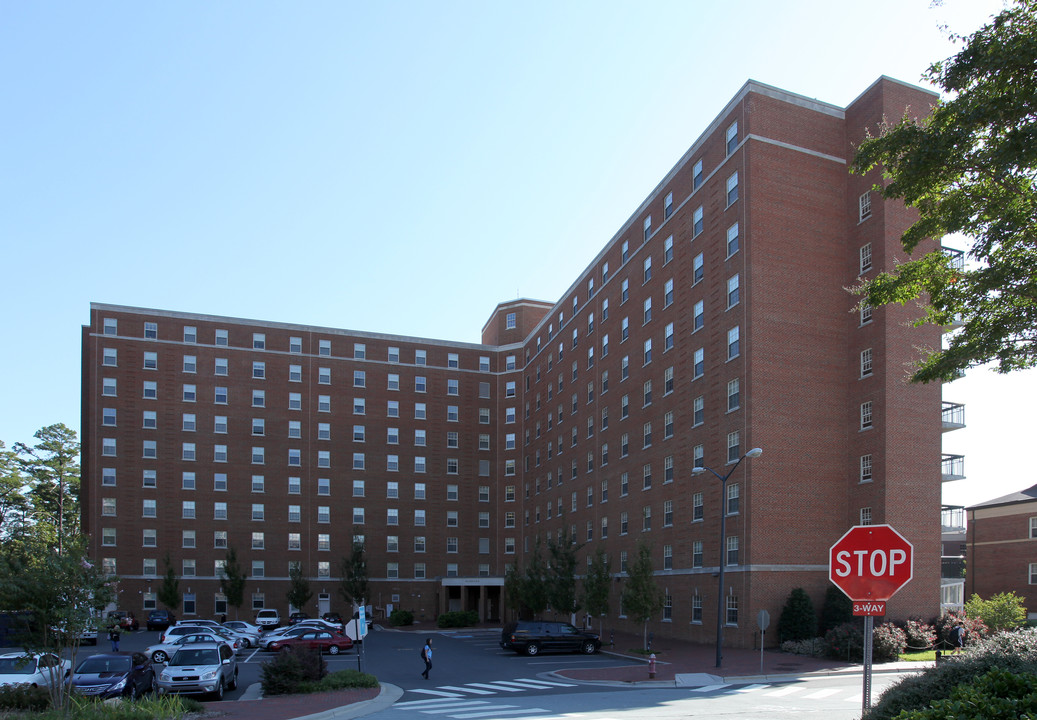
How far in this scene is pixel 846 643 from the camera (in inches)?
1393

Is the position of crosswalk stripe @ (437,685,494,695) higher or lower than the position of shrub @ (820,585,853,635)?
lower

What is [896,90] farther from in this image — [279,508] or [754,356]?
[279,508]

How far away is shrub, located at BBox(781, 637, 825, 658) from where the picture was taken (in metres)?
36.7

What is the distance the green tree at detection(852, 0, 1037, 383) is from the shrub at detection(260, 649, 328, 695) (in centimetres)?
1975

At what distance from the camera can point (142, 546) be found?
73.7 meters

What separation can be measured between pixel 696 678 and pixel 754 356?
17244mm

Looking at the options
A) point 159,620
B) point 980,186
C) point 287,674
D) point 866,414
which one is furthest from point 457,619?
point 980,186

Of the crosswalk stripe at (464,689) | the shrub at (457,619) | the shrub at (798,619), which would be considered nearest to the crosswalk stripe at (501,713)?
the crosswalk stripe at (464,689)

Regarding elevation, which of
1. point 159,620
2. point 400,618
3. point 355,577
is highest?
point 355,577

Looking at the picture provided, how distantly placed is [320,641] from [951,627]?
1146 inches

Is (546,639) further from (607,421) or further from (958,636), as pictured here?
(607,421)

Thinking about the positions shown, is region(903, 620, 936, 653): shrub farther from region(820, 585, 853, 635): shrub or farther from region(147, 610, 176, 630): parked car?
region(147, 610, 176, 630): parked car

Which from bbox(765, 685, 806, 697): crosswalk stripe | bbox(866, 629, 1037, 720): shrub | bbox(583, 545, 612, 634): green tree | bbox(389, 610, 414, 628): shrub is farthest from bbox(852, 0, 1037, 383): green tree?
bbox(389, 610, 414, 628): shrub

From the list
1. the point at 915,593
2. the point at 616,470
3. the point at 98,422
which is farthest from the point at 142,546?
the point at 915,593
